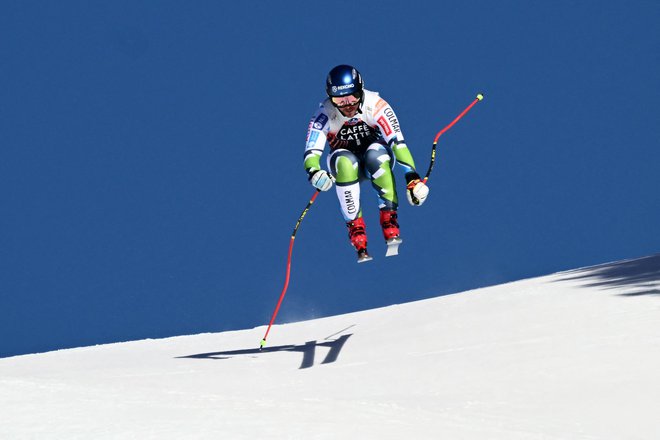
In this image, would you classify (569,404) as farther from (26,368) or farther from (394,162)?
(26,368)

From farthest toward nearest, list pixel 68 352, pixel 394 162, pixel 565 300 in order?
pixel 68 352
pixel 565 300
pixel 394 162

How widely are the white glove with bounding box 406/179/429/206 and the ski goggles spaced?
0.72 meters

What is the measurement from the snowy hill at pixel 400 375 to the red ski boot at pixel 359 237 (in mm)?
701

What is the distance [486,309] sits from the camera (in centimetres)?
792

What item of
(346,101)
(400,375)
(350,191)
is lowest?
(400,375)

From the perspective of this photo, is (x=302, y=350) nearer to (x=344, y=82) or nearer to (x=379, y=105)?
(x=379, y=105)

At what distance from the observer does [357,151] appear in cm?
713

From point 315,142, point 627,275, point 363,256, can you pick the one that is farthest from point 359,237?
point 627,275

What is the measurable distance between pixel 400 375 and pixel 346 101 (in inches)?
81.2

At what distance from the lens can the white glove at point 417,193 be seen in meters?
6.79

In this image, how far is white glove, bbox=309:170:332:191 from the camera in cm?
690

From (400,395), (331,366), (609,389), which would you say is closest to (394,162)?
(331,366)

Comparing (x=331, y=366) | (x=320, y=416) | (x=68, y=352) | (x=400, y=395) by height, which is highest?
(x=68, y=352)

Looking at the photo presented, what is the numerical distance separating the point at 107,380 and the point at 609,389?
11.2ft
